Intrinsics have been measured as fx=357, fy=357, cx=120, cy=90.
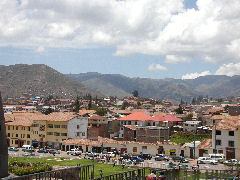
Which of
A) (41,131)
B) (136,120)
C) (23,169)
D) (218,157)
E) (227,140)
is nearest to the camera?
(23,169)

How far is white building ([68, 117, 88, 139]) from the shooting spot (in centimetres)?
7775

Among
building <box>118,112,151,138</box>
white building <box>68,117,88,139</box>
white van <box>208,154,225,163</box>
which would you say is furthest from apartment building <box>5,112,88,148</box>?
white van <box>208,154,225,163</box>

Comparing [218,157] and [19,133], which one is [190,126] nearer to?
[218,157]

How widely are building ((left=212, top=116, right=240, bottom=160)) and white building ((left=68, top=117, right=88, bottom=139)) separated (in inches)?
1246

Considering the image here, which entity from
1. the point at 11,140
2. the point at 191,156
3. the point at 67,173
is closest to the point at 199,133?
the point at 191,156

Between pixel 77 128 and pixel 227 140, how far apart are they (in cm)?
3392

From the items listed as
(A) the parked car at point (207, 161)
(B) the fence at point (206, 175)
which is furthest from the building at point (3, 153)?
(A) the parked car at point (207, 161)

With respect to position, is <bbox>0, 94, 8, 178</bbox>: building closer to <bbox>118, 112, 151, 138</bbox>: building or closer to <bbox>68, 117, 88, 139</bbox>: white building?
<bbox>68, 117, 88, 139</bbox>: white building

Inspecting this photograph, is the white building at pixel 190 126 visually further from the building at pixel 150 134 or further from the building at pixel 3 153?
the building at pixel 3 153

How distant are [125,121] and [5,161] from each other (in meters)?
69.9

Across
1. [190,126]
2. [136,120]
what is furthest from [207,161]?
[190,126]

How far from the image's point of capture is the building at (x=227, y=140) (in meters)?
58.3

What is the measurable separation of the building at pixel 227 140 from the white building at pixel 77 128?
31639 mm

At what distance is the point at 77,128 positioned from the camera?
260 ft
